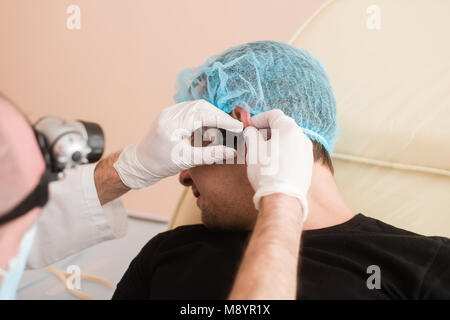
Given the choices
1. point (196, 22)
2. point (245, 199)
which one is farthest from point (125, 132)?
point (245, 199)

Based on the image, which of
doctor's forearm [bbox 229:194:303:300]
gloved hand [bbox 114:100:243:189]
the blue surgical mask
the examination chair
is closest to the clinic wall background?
the examination chair

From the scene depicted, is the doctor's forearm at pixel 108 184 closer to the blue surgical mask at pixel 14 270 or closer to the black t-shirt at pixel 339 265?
the black t-shirt at pixel 339 265

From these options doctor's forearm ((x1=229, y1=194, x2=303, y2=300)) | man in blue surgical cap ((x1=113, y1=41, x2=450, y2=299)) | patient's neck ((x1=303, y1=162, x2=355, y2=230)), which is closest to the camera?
doctor's forearm ((x1=229, y1=194, x2=303, y2=300))

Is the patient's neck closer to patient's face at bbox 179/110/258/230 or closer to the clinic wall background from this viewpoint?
patient's face at bbox 179/110/258/230

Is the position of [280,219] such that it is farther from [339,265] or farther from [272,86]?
[272,86]

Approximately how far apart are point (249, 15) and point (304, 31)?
436 millimetres

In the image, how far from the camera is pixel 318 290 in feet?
2.53

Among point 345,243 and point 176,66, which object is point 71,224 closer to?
point 345,243

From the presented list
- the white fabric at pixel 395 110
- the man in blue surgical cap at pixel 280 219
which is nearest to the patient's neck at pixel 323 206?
the man in blue surgical cap at pixel 280 219

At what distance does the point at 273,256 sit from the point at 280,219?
3.3 inches

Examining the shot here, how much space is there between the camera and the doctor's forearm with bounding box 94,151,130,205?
1132mm

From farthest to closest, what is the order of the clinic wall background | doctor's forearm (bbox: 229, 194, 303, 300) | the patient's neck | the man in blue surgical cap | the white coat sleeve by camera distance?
the clinic wall background < the white coat sleeve < the patient's neck < the man in blue surgical cap < doctor's forearm (bbox: 229, 194, 303, 300)

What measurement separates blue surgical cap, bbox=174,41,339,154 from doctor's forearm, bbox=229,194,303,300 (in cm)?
29

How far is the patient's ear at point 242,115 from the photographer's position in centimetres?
97
